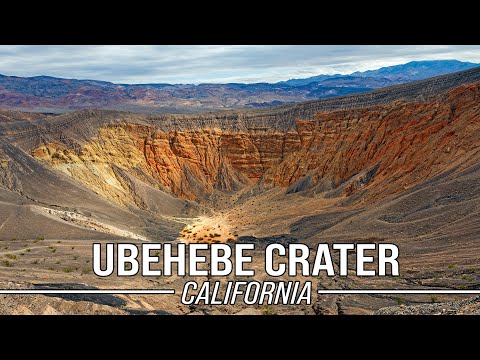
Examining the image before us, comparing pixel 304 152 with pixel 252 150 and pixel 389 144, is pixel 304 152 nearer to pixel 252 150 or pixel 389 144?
pixel 252 150

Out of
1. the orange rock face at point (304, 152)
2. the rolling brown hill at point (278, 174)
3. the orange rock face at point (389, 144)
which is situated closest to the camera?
the rolling brown hill at point (278, 174)

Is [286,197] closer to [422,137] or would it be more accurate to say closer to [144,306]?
[422,137]

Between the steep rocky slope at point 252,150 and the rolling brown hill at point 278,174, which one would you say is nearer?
the rolling brown hill at point 278,174

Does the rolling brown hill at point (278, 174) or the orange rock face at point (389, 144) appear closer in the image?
the rolling brown hill at point (278, 174)

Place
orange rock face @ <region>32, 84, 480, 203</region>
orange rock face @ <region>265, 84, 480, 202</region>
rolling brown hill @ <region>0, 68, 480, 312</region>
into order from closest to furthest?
rolling brown hill @ <region>0, 68, 480, 312</region> → orange rock face @ <region>265, 84, 480, 202</region> → orange rock face @ <region>32, 84, 480, 203</region>

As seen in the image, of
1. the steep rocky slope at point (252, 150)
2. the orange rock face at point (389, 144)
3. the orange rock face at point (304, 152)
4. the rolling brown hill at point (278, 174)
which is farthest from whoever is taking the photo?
the orange rock face at point (304, 152)

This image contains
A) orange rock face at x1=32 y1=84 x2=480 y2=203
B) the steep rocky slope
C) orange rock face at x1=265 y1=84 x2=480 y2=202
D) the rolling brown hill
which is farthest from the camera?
orange rock face at x1=32 y1=84 x2=480 y2=203

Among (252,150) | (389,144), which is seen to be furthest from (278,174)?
(389,144)

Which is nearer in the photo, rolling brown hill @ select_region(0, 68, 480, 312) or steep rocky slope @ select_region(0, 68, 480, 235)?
rolling brown hill @ select_region(0, 68, 480, 312)

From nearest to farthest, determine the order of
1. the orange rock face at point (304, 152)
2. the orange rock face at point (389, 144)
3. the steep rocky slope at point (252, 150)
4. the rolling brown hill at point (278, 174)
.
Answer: the rolling brown hill at point (278, 174), the orange rock face at point (389, 144), the steep rocky slope at point (252, 150), the orange rock face at point (304, 152)

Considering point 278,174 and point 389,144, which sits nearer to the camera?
point 389,144
